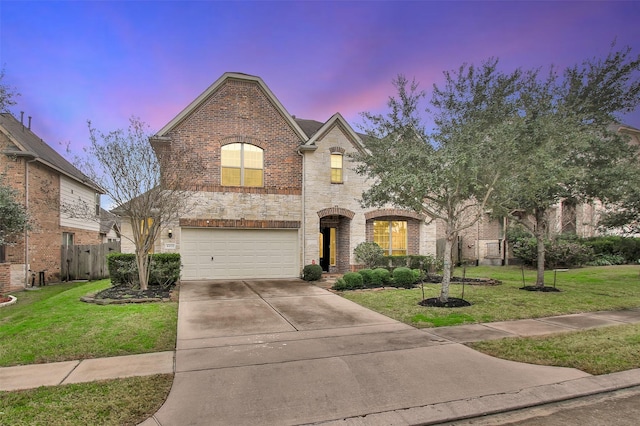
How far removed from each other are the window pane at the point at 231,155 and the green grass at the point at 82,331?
6.99 meters

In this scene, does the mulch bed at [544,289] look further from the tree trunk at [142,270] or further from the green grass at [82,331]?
the tree trunk at [142,270]

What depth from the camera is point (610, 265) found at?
20172 millimetres

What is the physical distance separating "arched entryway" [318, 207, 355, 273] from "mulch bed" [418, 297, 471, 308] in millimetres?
7148

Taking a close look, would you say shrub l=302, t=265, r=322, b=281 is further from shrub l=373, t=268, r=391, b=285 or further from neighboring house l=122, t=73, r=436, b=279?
shrub l=373, t=268, r=391, b=285

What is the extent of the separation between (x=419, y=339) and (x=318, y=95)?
1449 cm

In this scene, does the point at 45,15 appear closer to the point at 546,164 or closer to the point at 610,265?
the point at 546,164

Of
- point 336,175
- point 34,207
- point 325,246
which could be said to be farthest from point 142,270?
point 336,175

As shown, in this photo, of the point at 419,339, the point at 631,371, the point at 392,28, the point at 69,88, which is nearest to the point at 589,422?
the point at 631,371

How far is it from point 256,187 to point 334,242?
4.70 m

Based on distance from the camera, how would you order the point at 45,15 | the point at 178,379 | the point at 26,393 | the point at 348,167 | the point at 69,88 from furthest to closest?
the point at 348,167
the point at 69,88
the point at 45,15
the point at 178,379
the point at 26,393

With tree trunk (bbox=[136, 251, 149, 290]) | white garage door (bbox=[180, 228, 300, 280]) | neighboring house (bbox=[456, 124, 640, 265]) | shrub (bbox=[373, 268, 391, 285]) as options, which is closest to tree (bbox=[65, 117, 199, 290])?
tree trunk (bbox=[136, 251, 149, 290])

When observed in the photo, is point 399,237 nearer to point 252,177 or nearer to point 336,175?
point 336,175

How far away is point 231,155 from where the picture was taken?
15.6 metres

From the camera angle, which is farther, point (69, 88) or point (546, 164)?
point (69, 88)
